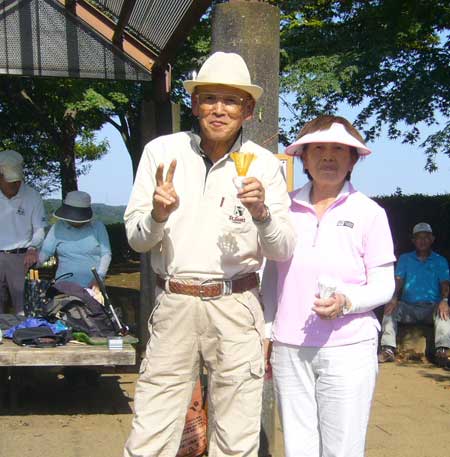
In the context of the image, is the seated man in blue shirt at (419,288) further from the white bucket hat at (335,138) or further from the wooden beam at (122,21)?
the white bucket hat at (335,138)

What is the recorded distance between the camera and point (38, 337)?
6.00 meters

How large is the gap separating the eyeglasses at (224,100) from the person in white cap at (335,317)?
33 centimetres

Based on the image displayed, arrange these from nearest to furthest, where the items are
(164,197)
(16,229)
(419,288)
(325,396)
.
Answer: (164,197) < (325,396) < (16,229) < (419,288)

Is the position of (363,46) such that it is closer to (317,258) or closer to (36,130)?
(317,258)

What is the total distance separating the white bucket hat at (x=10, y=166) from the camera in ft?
22.6

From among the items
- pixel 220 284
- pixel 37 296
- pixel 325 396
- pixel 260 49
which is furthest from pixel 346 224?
Answer: pixel 37 296

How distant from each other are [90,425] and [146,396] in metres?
A: 2.59

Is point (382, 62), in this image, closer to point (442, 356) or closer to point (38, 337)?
point (442, 356)

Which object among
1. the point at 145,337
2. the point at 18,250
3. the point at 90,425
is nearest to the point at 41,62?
the point at 18,250

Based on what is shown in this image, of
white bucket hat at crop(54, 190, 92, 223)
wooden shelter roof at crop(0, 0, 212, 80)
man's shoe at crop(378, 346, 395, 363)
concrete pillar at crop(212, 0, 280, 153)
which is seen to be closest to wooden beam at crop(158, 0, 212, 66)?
wooden shelter roof at crop(0, 0, 212, 80)

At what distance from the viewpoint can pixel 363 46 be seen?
9977mm

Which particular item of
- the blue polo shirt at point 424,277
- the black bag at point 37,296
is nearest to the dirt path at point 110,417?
the black bag at point 37,296

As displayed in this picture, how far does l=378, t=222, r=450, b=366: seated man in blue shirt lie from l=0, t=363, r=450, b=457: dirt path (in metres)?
0.85

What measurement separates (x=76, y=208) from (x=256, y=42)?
118 inches
